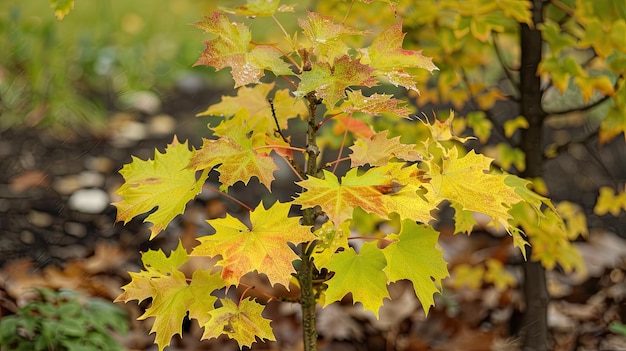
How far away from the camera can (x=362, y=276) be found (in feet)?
3.39

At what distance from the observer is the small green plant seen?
158cm

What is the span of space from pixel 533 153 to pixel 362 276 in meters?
0.97

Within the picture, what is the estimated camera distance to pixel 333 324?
206cm

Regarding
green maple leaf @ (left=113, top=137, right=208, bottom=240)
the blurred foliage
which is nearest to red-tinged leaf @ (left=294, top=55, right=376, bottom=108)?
green maple leaf @ (left=113, top=137, right=208, bottom=240)

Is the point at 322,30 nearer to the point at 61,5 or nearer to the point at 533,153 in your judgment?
the point at 61,5

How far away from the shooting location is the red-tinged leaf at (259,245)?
99cm

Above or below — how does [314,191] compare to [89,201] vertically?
above

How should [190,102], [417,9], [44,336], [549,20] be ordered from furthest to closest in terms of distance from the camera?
[190,102] < [549,20] < [417,9] < [44,336]

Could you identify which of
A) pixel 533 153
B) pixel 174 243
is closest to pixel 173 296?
pixel 533 153

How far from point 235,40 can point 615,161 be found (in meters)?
2.99

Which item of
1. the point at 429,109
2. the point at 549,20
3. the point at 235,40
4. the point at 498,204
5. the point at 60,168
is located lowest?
the point at 429,109

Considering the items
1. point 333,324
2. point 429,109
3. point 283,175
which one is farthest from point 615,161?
point 333,324

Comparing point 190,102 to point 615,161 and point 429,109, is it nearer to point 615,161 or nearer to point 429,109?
point 429,109

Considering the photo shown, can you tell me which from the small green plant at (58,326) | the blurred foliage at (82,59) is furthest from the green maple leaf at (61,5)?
the blurred foliage at (82,59)
